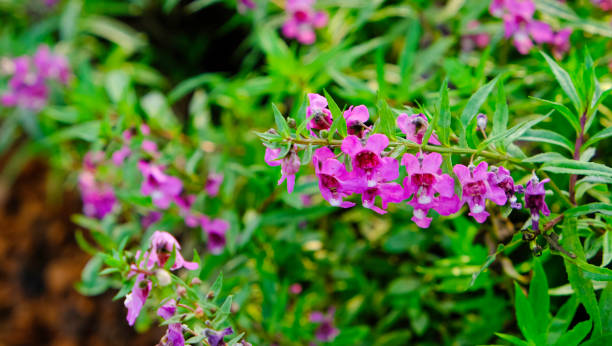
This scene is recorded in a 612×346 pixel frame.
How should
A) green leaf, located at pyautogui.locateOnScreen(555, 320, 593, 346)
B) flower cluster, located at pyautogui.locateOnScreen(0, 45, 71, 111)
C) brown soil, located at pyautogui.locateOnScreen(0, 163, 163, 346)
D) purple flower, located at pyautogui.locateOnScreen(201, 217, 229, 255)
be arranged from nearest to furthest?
green leaf, located at pyautogui.locateOnScreen(555, 320, 593, 346)
purple flower, located at pyautogui.locateOnScreen(201, 217, 229, 255)
flower cluster, located at pyautogui.locateOnScreen(0, 45, 71, 111)
brown soil, located at pyautogui.locateOnScreen(0, 163, 163, 346)

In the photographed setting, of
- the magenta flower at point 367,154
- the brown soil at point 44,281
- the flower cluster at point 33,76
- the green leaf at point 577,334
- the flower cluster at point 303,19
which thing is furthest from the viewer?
the brown soil at point 44,281

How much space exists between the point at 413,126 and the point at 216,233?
2.30 ft

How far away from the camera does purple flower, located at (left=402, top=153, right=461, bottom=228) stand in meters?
0.68

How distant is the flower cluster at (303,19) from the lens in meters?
1.44

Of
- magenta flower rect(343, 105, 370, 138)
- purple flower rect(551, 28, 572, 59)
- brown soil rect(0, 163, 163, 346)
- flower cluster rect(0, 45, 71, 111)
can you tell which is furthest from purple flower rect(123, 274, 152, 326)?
brown soil rect(0, 163, 163, 346)

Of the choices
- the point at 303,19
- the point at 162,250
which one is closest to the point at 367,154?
the point at 162,250

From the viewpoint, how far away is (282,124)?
0.70 metres

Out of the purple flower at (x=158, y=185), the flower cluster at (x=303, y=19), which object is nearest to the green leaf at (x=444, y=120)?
the purple flower at (x=158, y=185)

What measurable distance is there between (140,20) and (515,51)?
5.20 feet

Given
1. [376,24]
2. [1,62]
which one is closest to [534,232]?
[376,24]

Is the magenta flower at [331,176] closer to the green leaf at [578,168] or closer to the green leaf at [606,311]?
the green leaf at [578,168]

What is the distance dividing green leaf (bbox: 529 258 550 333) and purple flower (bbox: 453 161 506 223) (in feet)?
0.63

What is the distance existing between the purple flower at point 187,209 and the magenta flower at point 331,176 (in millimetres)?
633

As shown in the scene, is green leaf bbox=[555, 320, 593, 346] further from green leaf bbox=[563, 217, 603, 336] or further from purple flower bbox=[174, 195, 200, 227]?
purple flower bbox=[174, 195, 200, 227]
